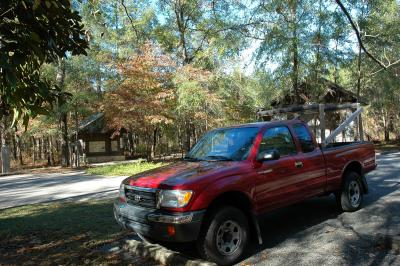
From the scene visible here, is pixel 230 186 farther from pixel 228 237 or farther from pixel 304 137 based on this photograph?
pixel 304 137

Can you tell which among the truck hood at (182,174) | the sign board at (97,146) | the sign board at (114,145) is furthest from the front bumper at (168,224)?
the sign board at (114,145)

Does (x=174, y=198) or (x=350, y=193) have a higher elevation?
(x=174, y=198)

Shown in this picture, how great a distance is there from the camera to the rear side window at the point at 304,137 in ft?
22.6

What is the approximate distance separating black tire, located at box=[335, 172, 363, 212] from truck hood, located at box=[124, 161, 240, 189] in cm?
284

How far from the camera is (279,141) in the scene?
21.6 feet

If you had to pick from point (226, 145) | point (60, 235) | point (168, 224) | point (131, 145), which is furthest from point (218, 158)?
point (131, 145)

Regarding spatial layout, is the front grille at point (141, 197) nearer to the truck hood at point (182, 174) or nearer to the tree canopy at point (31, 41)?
the truck hood at point (182, 174)

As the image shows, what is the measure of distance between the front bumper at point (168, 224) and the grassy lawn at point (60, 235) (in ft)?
2.81

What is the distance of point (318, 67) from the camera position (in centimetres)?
2225

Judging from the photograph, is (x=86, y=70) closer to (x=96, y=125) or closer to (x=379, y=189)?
(x=96, y=125)

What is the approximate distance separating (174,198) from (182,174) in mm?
468

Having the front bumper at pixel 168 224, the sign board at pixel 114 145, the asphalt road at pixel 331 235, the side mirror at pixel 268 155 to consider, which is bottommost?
the asphalt road at pixel 331 235

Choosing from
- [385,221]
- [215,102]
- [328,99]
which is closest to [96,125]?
[215,102]

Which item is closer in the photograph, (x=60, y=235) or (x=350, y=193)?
(x=60, y=235)
